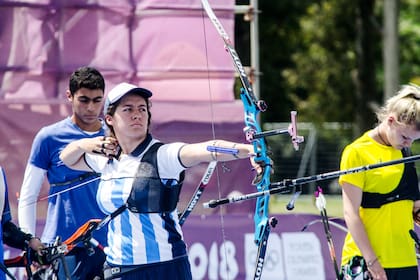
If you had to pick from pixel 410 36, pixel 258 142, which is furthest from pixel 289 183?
pixel 410 36

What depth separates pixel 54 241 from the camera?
568 cm

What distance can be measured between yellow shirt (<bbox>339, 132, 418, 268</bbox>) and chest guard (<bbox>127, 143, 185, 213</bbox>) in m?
1.04

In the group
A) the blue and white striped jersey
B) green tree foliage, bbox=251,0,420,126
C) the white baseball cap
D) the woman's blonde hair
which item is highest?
green tree foliage, bbox=251,0,420,126

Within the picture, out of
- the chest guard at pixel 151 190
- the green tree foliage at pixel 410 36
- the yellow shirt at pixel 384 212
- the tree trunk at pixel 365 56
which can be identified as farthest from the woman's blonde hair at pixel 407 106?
the green tree foliage at pixel 410 36

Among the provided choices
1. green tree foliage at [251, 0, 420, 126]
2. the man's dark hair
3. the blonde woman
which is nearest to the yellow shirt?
the blonde woman

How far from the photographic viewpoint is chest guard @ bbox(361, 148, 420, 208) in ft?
16.9

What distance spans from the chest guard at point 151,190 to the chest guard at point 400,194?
117cm

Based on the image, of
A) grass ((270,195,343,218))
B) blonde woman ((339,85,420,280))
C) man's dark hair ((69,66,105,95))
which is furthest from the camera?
grass ((270,195,343,218))

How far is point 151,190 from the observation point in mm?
4441

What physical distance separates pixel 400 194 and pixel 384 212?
0.12 metres

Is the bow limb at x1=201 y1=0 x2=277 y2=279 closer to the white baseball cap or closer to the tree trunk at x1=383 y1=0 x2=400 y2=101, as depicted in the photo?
the white baseball cap

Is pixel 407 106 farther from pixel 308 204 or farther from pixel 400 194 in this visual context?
pixel 308 204

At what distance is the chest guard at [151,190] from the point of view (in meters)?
4.43

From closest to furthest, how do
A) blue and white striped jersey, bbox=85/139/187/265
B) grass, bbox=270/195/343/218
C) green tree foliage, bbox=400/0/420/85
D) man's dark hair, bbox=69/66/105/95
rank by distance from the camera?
blue and white striped jersey, bbox=85/139/187/265
man's dark hair, bbox=69/66/105/95
grass, bbox=270/195/343/218
green tree foliage, bbox=400/0/420/85
